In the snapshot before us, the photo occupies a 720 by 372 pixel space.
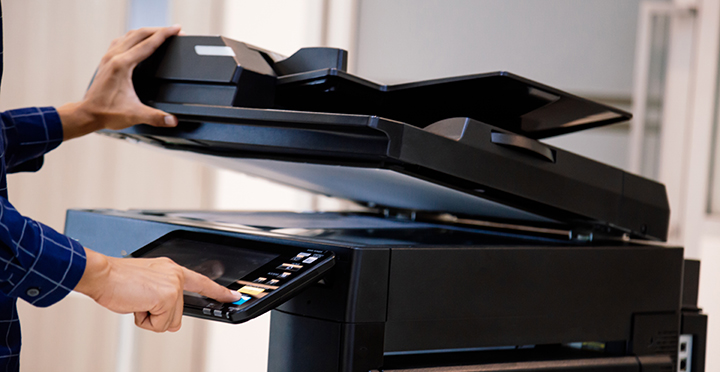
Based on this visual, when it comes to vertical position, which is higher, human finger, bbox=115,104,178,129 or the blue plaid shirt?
human finger, bbox=115,104,178,129

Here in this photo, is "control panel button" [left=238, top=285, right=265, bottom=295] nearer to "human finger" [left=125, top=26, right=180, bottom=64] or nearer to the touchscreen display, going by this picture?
the touchscreen display

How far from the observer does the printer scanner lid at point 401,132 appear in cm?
60

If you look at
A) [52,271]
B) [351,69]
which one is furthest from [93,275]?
[351,69]

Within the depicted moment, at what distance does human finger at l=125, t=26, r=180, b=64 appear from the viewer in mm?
762

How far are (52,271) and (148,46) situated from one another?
0.35 meters

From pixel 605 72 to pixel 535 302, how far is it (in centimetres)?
188

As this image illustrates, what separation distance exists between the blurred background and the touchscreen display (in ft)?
3.12

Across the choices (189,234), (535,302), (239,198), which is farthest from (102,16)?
(535,302)

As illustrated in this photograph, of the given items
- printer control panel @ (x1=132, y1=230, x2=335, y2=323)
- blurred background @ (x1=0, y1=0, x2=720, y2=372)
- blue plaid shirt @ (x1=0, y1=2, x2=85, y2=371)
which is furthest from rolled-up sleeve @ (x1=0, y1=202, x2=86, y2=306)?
blurred background @ (x1=0, y1=0, x2=720, y2=372)

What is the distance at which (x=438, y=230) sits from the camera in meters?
0.86

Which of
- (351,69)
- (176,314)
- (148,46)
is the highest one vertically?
(351,69)

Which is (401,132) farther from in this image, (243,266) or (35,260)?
(35,260)

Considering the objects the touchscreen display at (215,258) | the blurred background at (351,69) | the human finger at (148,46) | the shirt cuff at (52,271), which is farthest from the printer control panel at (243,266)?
the blurred background at (351,69)

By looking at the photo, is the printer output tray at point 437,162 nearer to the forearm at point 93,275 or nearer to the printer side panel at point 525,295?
the printer side panel at point 525,295
